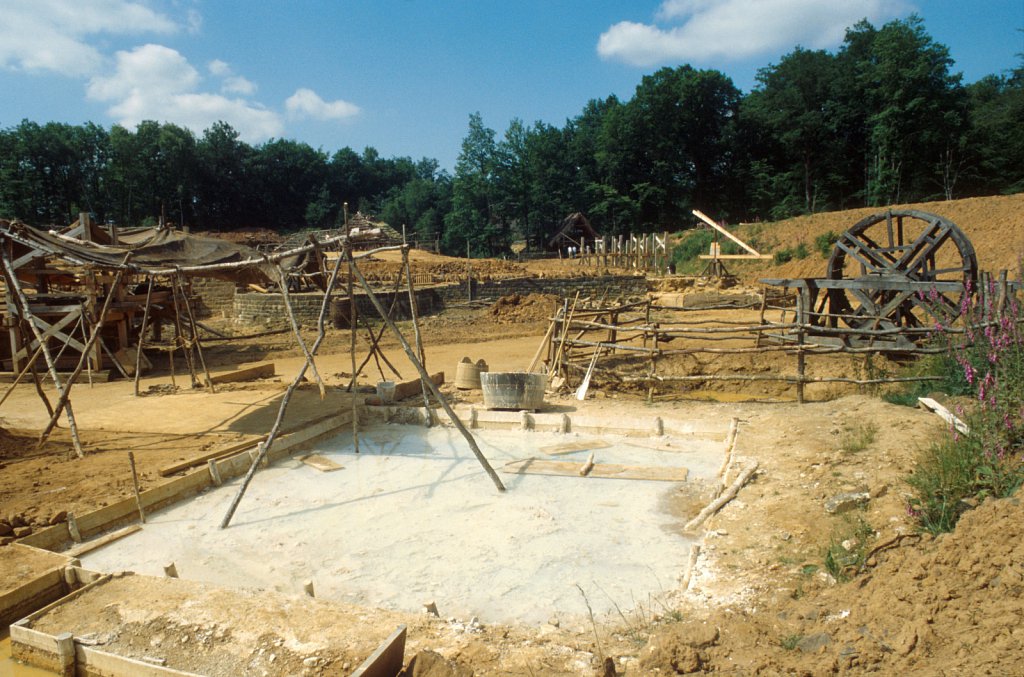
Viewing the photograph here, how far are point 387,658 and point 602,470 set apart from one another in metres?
3.94

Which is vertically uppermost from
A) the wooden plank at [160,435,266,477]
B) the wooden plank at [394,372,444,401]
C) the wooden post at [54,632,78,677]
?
the wooden plank at [394,372,444,401]

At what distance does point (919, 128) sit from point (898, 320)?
1215 inches

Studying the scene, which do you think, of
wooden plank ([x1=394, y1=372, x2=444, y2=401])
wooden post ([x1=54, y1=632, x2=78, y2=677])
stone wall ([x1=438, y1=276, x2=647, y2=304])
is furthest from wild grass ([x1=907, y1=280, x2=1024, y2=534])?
stone wall ([x1=438, y1=276, x2=647, y2=304])

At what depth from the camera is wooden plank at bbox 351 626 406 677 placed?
10.6ft

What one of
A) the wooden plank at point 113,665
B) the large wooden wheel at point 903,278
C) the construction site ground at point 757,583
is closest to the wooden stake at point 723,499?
the construction site ground at point 757,583

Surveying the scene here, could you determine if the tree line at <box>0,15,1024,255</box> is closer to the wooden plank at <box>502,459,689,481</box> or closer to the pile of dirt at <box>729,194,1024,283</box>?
the pile of dirt at <box>729,194,1024,283</box>

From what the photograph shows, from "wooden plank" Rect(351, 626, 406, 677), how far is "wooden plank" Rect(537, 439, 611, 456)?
4343mm

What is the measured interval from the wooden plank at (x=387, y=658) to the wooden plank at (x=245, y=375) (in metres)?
9.41

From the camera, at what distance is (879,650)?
3117mm

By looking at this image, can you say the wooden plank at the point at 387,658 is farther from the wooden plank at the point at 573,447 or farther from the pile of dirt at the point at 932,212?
the pile of dirt at the point at 932,212

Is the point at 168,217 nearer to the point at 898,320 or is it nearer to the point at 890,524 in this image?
the point at 898,320

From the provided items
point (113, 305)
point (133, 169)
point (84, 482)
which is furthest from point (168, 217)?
point (84, 482)

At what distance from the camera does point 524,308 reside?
2069 centimetres

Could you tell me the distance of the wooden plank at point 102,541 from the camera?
5298 mm
